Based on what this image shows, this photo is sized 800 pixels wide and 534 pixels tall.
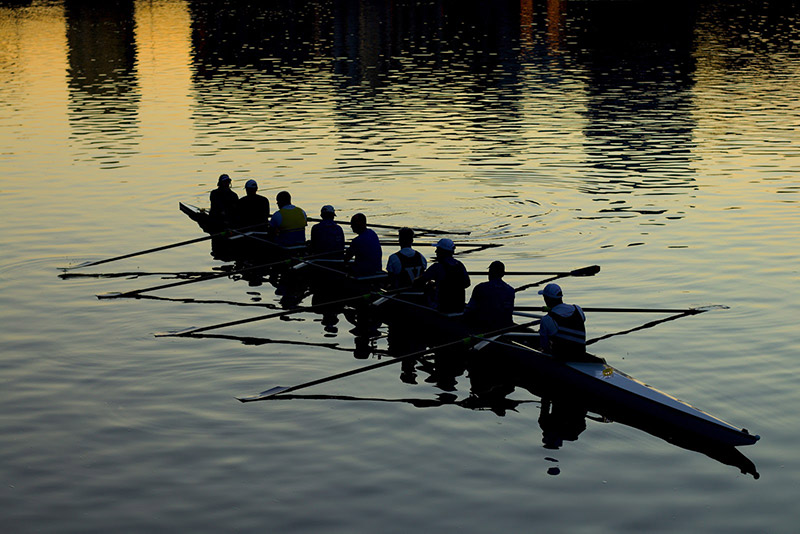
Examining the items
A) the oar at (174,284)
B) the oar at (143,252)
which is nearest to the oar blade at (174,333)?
the oar at (174,284)

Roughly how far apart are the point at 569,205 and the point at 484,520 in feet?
74.5

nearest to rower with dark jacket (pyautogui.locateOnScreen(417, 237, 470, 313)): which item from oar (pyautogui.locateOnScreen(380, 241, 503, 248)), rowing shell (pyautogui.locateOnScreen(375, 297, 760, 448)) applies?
rowing shell (pyautogui.locateOnScreen(375, 297, 760, 448))

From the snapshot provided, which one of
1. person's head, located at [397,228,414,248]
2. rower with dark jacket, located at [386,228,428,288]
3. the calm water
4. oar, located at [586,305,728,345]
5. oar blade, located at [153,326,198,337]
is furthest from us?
rower with dark jacket, located at [386,228,428,288]

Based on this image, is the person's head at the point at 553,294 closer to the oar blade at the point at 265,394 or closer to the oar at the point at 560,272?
the oar at the point at 560,272

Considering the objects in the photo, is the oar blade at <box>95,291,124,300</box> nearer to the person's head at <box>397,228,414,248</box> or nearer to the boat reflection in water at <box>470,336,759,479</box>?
the person's head at <box>397,228,414,248</box>

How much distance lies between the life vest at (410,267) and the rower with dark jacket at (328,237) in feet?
12.5

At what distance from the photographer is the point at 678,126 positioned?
50.2 m

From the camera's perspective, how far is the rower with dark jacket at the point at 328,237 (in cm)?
2693

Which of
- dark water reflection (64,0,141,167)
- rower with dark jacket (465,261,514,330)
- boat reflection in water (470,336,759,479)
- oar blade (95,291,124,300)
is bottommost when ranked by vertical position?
boat reflection in water (470,336,759,479)

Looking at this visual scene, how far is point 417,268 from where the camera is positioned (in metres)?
23.5

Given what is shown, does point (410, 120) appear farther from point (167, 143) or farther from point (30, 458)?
point (30, 458)

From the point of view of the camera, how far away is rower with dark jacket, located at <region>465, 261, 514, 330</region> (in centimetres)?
2025

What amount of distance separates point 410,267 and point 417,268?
171 mm

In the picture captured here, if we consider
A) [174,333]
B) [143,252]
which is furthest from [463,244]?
[174,333]
